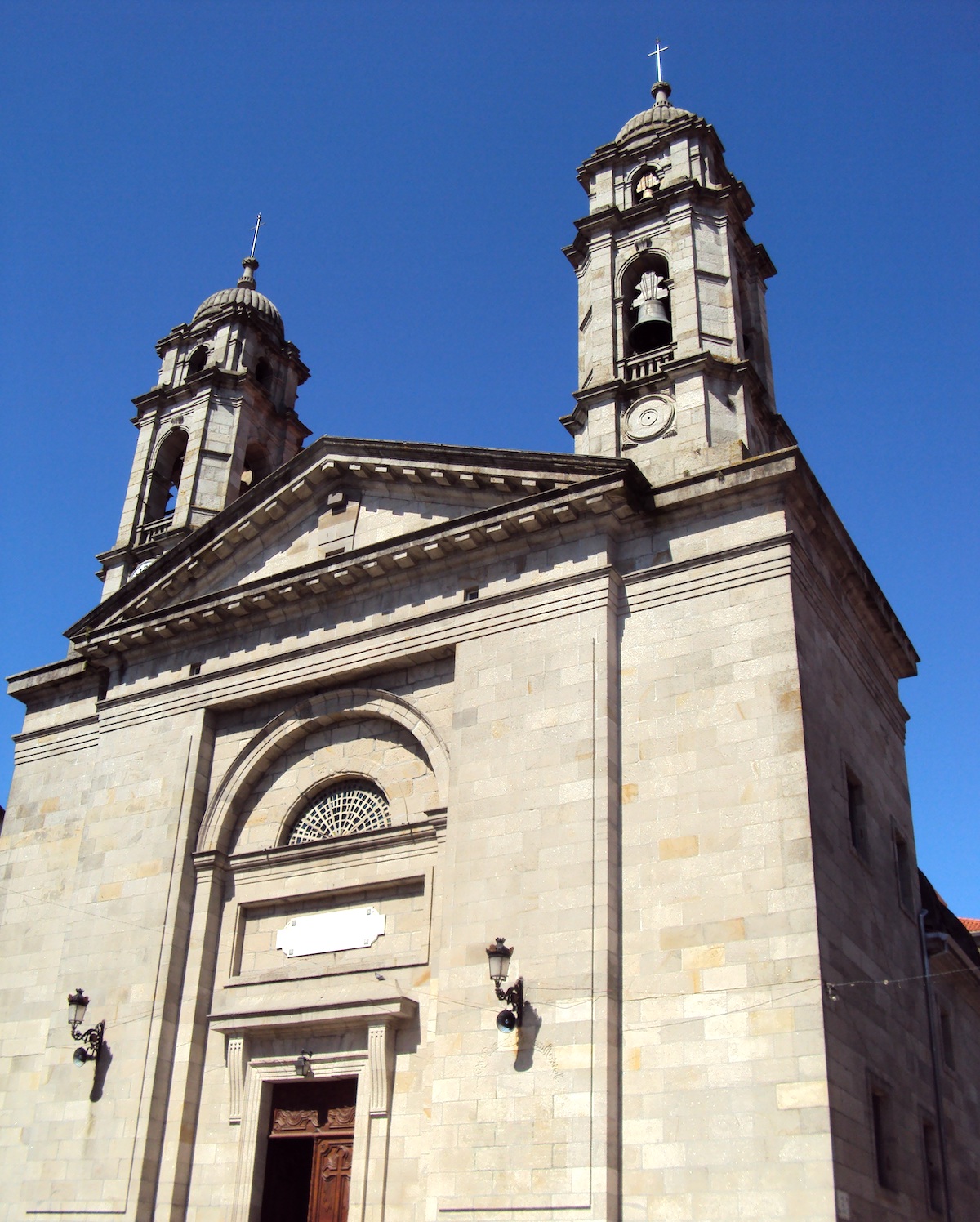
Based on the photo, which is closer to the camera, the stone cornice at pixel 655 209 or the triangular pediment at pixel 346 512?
the triangular pediment at pixel 346 512

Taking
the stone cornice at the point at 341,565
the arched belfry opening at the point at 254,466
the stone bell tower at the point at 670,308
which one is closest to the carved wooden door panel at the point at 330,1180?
the stone cornice at the point at 341,565

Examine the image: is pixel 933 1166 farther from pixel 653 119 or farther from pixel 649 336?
pixel 653 119

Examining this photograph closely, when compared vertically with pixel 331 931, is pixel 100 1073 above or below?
below

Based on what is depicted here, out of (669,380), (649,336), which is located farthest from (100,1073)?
(649,336)

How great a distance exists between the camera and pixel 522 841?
614 inches

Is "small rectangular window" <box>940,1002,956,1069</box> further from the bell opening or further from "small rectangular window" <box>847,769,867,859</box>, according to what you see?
the bell opening

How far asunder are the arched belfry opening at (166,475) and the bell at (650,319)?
1064cm

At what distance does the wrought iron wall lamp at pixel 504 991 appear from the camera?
14.3 m

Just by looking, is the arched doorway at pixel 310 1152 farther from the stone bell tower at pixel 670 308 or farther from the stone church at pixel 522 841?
the stone bell tower at pixel 670 308

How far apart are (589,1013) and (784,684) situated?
4619mm

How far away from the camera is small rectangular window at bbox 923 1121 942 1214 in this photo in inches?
639

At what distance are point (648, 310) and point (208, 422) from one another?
10.3 m

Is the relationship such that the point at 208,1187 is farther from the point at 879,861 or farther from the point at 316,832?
the point at 879,861

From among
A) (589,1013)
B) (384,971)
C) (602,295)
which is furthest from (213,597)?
(589,1013)
